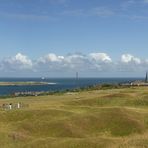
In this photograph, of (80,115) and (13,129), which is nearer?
(13,129)

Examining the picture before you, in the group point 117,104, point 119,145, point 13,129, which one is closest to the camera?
point 119,145

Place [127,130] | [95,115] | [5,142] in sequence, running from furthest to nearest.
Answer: [95,115], [127,130], [5,142]

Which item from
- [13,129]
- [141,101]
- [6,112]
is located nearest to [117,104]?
[141,101]

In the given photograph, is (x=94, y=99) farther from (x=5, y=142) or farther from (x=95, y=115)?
(x=5, y=142)

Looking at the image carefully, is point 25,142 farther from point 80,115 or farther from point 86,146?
point 80,115

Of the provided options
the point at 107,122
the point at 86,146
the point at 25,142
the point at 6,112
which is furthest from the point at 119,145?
the point at 6,112

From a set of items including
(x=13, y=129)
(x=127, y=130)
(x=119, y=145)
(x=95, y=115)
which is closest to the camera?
(x=119, y=145)

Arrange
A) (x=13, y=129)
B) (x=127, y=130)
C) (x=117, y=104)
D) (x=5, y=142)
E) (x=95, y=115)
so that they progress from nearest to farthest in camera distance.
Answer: (x=5, y=142) → (x=13, y=129) → (x=127, y=130) → (x=95, y=115) → (x=117, y=104)

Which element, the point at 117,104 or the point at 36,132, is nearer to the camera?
the point at 36,132
